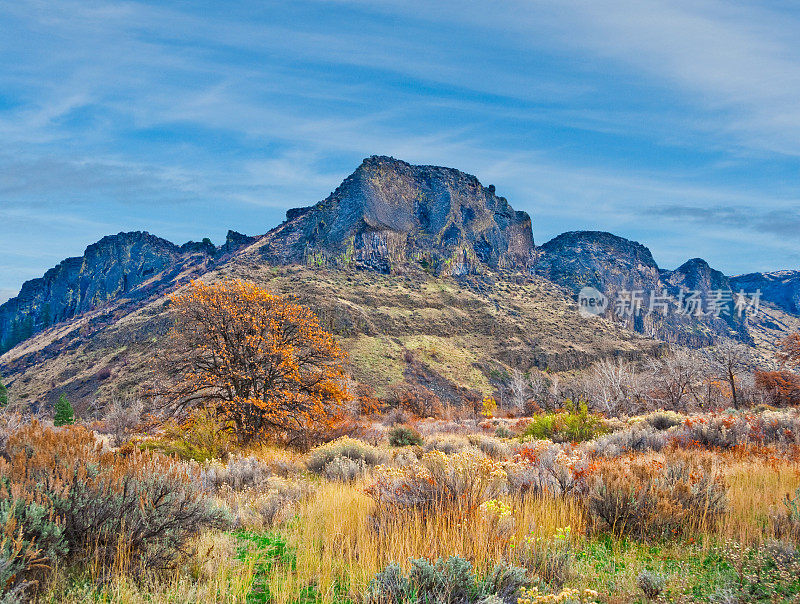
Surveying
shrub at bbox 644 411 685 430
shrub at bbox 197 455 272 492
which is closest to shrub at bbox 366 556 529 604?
shrub at bbox 197 455 272 492

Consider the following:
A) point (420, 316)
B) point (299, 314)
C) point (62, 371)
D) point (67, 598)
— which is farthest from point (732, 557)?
point (62, 371)

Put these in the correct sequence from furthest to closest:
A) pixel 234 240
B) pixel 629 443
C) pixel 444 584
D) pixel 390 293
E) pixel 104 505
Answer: pixel 234 240
pixel 390 293
pixel 629 443
pixel 104 505
pixel 444 584

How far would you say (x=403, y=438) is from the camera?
646 inches

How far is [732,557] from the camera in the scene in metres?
3.74

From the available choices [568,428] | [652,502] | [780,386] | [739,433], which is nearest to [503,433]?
[568,428]

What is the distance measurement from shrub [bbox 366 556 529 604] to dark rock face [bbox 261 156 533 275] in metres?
122

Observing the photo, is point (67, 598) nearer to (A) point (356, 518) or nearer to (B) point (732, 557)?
(A) point (356, 518)

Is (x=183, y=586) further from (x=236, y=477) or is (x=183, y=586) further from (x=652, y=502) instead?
(x=236, y=477)

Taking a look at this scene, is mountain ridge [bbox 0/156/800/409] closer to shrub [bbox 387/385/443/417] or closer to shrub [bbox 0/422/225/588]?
shrub [bbox 387/385/443/417]

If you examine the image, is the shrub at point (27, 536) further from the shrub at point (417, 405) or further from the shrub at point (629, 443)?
the shrub at point (417, 405)

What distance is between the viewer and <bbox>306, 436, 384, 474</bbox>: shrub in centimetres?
1051

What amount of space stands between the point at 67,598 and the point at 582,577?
374 cm

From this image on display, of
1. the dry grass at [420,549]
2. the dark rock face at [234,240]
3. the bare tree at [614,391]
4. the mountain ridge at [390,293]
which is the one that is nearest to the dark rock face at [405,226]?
the mountain ridge at [390,293]

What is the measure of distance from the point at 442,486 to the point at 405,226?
506 ft
